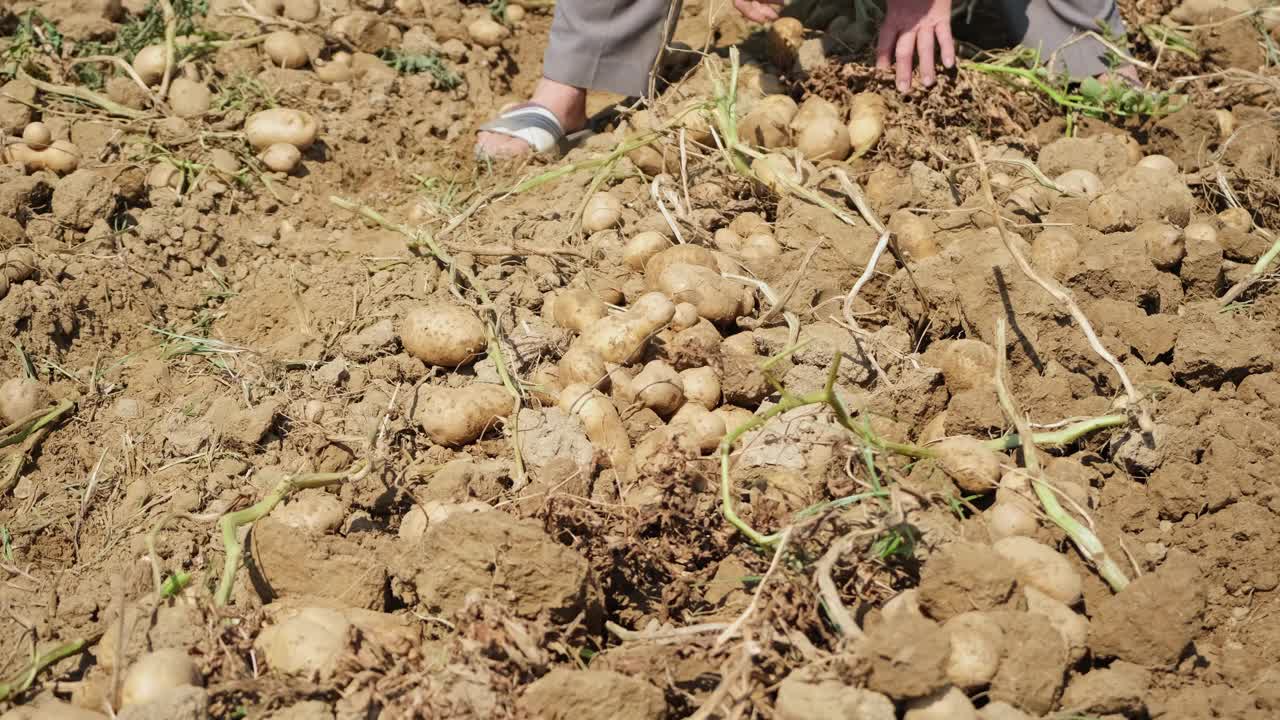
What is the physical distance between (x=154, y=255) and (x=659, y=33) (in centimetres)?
153

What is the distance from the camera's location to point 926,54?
297 centimetres

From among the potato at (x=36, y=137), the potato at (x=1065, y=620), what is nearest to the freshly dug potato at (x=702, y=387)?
the potato at (x=1065, y=620)

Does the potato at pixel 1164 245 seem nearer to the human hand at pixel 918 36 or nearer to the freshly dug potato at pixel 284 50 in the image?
the human hand at pixel 918 36

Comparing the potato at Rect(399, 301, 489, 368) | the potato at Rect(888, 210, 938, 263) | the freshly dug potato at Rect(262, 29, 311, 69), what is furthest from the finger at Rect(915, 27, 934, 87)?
the freshly dug potato at Rect(262, 29, 311, 69)

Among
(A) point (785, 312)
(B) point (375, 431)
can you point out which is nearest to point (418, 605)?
(B) point (375, 431)

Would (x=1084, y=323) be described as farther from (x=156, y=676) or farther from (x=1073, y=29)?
(x=156, y=676)

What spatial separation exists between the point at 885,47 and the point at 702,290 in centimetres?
119

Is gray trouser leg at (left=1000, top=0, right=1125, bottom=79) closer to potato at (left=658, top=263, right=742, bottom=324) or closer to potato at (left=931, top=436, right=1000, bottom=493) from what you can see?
potato at (left=658, top=263, right=742, bottom=324)

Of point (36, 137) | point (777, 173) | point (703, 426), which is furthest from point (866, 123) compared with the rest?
point (36, 137)

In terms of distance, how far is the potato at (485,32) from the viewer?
358 centimetres

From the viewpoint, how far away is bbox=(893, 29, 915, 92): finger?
299 centimetres

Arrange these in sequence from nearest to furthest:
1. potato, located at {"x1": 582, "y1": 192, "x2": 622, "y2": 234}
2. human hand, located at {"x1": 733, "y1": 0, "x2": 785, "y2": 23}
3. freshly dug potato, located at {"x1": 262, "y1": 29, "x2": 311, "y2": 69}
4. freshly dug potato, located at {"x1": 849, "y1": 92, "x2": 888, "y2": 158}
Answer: potato, located at {"x1": 582, "y1": 192, "x2": 622, "y2": 234}, freshly dug potato, located at {"x1": 849, "y1": 92, "x2": 888, "y2": 158}, human hand, located at {"x1": 733, "y1": 0, "x2": 785, "y2": 23}, freshly dug potato, located at {"x1": 262, "y1": 29, "x2": 311, "y2": 69}

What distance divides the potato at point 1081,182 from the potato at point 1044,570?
1.18m

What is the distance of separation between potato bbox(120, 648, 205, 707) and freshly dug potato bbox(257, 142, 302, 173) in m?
1.77
